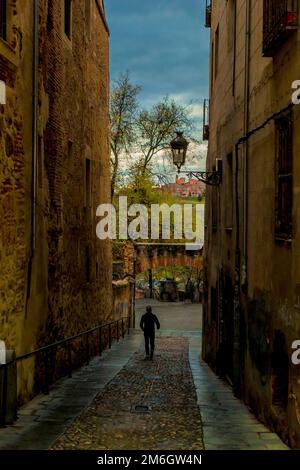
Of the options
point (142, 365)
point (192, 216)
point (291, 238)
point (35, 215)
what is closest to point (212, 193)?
point (142, 365)

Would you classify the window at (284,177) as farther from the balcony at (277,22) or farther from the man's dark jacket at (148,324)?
the man's dark jacket at (148,324)

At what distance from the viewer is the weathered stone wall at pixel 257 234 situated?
7961mm

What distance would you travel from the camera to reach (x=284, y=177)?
857 cm

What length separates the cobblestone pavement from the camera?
26.2 feet

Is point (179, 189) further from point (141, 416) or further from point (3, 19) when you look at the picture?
point (141, 416)

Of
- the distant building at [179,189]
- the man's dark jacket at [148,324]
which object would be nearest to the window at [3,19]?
the man's dark jacket at [148,324]

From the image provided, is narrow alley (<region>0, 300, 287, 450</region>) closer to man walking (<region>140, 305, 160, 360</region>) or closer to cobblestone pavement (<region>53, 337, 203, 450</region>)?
cobblestone pavement (<region>53, 337, 203, 450</region>)

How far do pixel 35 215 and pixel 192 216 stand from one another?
41.6 m

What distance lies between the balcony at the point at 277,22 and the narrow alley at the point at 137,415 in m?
4.83

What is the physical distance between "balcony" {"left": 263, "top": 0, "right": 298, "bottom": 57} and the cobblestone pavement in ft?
16.2

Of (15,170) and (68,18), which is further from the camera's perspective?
(68,18)
